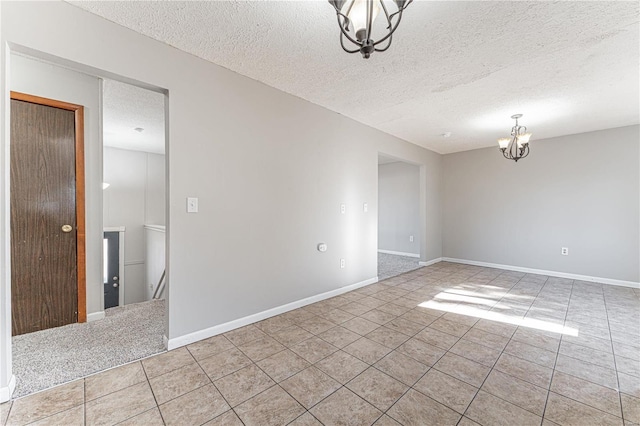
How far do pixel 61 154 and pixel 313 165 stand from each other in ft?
8.15

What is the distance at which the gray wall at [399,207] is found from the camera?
6512mm

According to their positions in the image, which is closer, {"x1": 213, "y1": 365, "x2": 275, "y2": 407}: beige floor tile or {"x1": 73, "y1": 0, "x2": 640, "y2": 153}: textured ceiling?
{"x1": 213, "y1": 365, "x2": 275, "y2": 407}: beige floor tile

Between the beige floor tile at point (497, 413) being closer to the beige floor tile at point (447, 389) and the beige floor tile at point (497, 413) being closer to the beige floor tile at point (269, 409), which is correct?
the beige floor tile at point (447, 389)

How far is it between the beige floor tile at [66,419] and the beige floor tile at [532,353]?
295 cm

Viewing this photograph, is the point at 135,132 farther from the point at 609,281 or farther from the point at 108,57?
the point at 609,281

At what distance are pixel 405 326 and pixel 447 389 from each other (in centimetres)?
93

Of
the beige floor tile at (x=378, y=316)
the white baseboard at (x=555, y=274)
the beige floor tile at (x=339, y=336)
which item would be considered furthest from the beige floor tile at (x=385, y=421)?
the white baseboard at (x=555, y=274)

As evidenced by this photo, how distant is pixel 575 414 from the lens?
1.50 m

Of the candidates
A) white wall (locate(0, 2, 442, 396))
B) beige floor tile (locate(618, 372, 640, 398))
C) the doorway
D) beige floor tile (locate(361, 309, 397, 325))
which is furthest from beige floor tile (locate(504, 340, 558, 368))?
the doorway

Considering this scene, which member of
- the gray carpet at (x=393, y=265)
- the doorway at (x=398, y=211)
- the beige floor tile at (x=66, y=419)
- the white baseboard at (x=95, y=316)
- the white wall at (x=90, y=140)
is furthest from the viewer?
the doorway at (x=398, y=211)

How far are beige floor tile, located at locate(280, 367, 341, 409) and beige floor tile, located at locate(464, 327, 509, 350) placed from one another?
1434 mm

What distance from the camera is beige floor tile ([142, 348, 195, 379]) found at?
6.13 ft

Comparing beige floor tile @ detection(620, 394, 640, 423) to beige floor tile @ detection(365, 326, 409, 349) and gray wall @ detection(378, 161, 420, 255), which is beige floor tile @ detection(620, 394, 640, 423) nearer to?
beige floor tile @ detection(365, 326, 409, 349)

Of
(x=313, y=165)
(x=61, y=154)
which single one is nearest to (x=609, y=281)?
(x=313, y=165)
